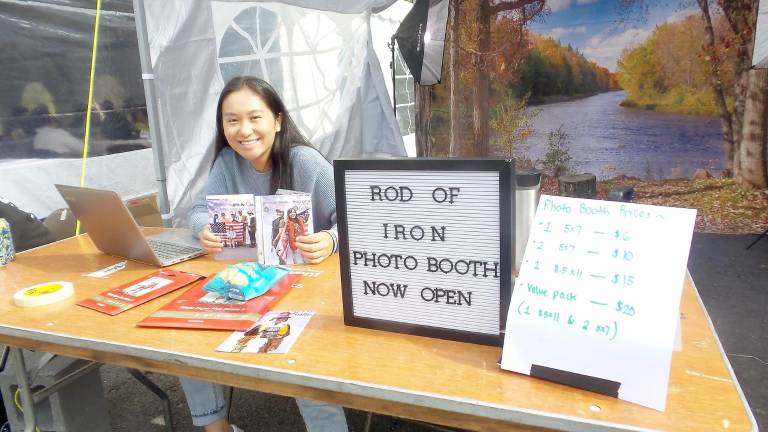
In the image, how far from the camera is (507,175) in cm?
83

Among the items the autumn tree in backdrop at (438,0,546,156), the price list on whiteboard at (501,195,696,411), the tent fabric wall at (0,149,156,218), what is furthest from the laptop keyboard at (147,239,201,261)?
the autumn tree in backdrop at (438,0,546,156)

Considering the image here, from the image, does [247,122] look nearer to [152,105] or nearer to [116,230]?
[116,230]

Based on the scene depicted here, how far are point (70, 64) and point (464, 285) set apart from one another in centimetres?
305

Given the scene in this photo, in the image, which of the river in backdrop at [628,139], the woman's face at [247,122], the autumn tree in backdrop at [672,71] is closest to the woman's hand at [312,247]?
the woman's face at [247,122]

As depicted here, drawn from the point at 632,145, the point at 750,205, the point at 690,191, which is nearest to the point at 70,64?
the point at 632,145

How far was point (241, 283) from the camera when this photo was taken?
3.89 feet

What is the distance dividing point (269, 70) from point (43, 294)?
245 centimetres

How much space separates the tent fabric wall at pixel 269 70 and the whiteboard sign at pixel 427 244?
6.32 feet

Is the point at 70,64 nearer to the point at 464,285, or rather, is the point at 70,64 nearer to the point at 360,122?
the point at 360,122

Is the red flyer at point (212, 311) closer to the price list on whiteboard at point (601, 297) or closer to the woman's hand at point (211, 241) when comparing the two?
the woman's hand at point (211, 241)

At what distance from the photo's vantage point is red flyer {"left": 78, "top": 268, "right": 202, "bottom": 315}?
48.4 inches

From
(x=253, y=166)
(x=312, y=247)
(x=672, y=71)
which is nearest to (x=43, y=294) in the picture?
(x=312, y=247)

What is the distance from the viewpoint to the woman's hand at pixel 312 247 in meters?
1.47

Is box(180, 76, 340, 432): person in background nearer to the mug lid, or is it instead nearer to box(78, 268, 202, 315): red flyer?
box(78, 268, 202, 315): red flyer
